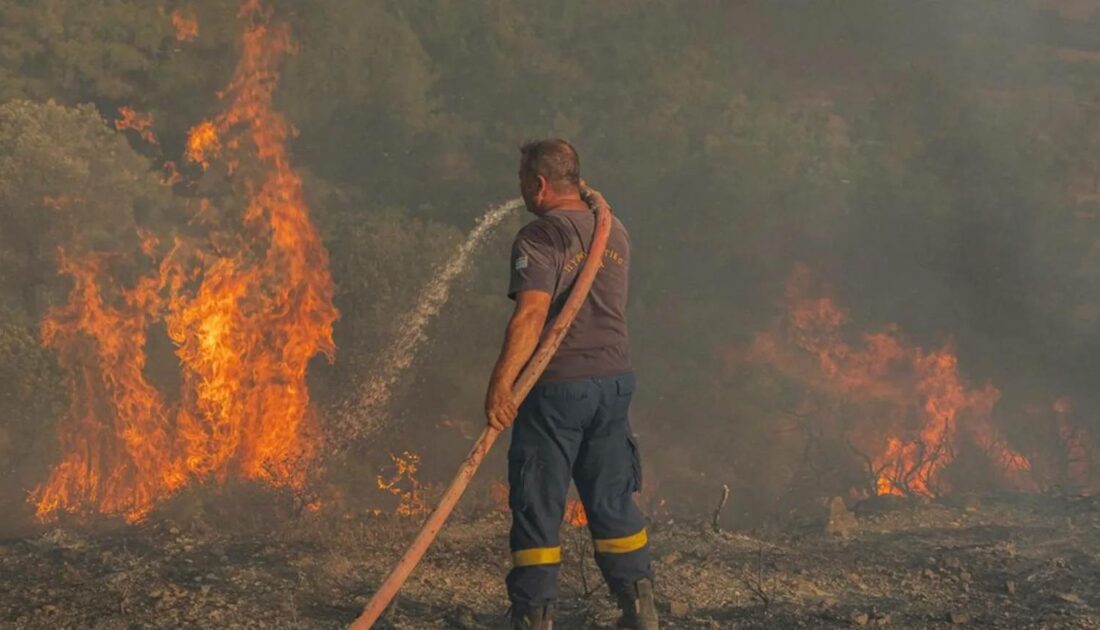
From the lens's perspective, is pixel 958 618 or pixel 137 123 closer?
pixel 958 618

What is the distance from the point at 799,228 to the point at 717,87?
1.91m

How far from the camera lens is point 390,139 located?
11195mm

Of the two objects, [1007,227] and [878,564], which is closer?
[878,564]

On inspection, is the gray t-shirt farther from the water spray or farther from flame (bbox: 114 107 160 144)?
flame (bbox: 114 107 160 144)

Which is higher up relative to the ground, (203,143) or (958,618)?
(203,143)

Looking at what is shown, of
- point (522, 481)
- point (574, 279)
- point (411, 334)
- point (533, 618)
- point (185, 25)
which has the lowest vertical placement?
point (533, 618)

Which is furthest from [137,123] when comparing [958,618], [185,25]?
[958,618]

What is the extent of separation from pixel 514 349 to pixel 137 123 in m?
7.79

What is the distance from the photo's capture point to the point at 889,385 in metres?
11.3

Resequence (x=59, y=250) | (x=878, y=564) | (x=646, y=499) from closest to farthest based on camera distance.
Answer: (x=878, y=564)
(x=59, y=250)
(x=646, y=499)

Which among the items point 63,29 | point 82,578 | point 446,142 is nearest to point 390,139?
point 446,142

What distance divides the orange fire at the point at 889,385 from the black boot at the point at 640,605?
649 cm

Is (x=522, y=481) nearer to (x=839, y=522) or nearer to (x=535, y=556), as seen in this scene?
(x=535, y=556)

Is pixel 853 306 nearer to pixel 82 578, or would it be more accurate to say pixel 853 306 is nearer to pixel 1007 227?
pixel 1007 227
